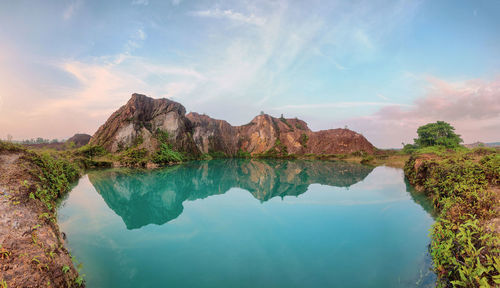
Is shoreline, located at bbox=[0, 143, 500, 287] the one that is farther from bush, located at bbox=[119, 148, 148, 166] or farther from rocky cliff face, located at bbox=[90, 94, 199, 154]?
rocky cliff face, located at bbox=[90, 94, 199, 154]

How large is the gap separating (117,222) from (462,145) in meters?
40.3

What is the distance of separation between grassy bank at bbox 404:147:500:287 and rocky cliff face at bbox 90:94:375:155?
36501 millimetres

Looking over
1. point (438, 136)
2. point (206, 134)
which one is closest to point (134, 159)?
point (206, 134)

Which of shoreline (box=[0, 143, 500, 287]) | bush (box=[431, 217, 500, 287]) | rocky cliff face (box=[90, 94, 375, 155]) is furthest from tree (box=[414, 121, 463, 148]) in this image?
bush (box=[431, 217, 500, 287])

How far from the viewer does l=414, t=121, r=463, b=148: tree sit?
2873 cm

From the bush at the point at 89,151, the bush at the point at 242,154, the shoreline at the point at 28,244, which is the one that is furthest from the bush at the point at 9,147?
the bush at the point at 242,154

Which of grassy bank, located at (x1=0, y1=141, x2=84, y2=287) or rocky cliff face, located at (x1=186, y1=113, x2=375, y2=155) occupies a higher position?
rocky cliff face, located at (x1=186, y1=113, x2=375, y2=155)

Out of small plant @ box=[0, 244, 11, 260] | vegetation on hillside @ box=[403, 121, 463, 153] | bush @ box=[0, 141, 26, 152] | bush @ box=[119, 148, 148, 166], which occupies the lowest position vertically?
small plant @ box=[0, 244, 11, 260]

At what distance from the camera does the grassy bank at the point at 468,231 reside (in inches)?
109

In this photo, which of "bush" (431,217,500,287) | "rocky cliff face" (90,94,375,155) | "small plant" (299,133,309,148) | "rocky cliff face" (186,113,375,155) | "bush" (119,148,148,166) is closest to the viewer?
"bush" (431,217,500,287)

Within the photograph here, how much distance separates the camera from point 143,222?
6.82 metres

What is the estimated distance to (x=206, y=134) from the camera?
51.1 m

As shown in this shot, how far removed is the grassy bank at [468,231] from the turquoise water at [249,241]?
0.58 meters

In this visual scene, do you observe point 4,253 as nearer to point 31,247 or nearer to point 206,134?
point 31,247
